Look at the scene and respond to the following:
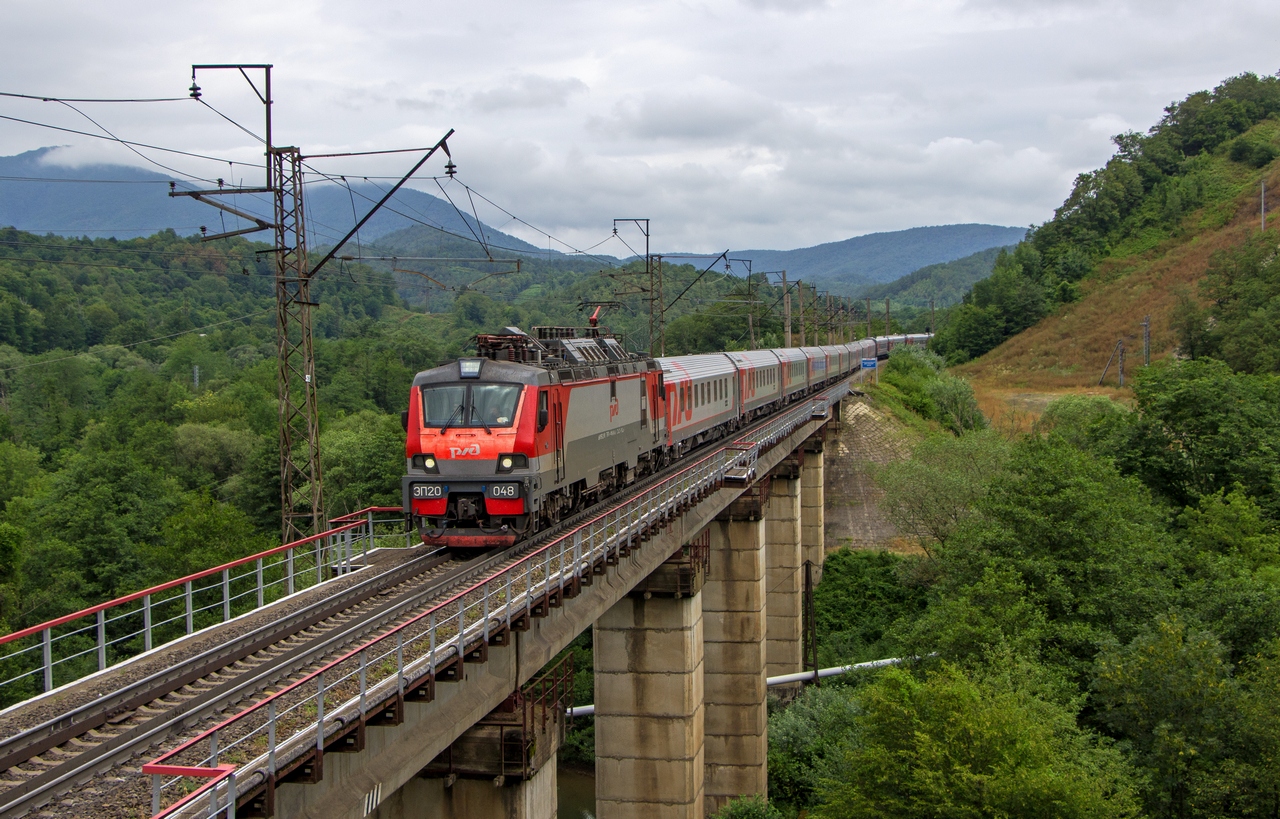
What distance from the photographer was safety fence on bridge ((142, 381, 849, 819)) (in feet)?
28.8

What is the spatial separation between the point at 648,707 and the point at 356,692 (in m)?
16.2

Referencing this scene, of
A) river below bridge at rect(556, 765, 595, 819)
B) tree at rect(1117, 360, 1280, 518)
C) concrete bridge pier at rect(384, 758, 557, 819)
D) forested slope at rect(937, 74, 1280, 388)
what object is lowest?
river below bridge at rect(556, 765, 595, 819)

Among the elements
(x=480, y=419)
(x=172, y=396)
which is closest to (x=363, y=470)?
(x=172, y=396)

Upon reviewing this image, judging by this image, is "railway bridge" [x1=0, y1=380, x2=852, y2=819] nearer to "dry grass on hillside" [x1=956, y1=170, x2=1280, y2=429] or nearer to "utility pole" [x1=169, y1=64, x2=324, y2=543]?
"utility pole" [x1=169, y1=64, x2=324, y2=543]

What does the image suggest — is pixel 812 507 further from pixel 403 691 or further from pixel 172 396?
pixel 172 396

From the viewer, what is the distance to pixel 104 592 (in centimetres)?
4959

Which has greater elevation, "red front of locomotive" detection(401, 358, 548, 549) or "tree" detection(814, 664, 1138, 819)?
"red front of locomotive" detection(401, 358, 548, 549)

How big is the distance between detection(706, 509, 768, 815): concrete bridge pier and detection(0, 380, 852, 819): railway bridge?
19.9 feet

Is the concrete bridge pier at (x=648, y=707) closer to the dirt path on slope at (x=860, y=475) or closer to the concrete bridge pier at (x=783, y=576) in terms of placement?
the concrete bridge pier at (x=783, y=576)

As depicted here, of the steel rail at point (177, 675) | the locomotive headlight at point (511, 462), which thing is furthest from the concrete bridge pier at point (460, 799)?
the locomotive headlight at point (511, 462)

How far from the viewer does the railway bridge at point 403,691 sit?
Result: 32.8 ft

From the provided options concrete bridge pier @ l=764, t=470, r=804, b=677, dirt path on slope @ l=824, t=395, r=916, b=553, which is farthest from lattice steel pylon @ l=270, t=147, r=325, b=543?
dirt path on slope @ l=824, t=395, r=916, b=553

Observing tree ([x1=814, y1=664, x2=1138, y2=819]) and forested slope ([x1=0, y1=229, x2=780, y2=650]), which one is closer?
tree ([x1=814, y1=664, x2=1138, y2=819])

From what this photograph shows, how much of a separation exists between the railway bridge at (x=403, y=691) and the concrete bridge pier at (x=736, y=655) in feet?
19.9
